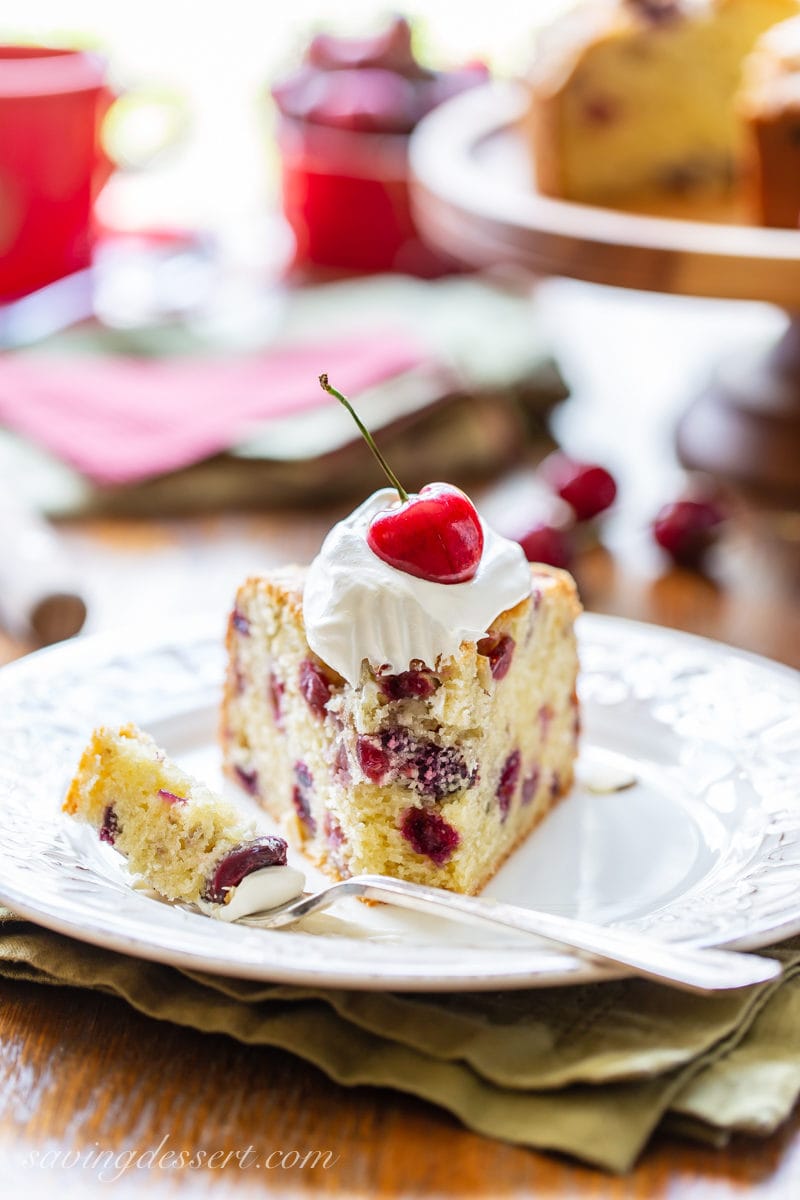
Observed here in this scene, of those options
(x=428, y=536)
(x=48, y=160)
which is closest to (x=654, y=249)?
(x=428, y=536)

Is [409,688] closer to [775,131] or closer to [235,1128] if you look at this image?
[235,1128]

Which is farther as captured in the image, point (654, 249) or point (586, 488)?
point (586, 488)

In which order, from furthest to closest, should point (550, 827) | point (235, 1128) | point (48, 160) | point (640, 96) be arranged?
1. point (48, 160)
2. point (640, 96)
3. point (550, 827)
4. point (235, 1128)

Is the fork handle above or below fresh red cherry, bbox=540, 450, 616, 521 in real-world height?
above

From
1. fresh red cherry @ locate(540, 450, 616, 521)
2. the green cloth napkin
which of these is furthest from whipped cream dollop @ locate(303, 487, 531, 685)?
fresh red cherry @ locate(540, 450, 616, 521)

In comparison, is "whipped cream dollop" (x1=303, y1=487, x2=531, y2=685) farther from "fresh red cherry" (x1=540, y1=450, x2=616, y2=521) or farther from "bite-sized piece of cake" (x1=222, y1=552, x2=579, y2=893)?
"fresh red cherry" (x1=540, y1=450, x2=616, y2=521)

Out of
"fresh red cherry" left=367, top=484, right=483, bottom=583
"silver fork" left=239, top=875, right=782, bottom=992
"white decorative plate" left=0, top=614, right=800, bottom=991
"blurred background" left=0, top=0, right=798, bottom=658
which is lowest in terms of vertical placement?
"blurred background" left=0, top=0, right=798, bottom=658
